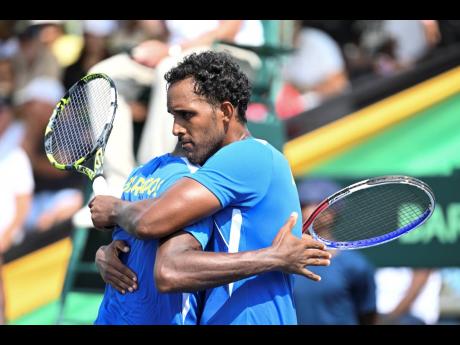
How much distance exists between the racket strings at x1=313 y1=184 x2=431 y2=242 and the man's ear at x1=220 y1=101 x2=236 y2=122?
51cm

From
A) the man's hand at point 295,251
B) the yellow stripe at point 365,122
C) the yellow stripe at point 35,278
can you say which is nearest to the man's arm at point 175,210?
the man's hand at point 295,251

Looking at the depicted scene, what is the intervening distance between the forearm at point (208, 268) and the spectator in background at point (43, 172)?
342 centimetres

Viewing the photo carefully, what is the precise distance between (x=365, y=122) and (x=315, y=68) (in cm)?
49

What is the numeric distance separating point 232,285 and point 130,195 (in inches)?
20.0

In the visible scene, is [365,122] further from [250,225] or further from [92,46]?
[250,225]

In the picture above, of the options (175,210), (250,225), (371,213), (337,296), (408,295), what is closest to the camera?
(175,210)

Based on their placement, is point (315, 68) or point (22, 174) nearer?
point (315, 68)

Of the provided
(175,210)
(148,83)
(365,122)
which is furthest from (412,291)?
(175,210)

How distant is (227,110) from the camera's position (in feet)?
9.86

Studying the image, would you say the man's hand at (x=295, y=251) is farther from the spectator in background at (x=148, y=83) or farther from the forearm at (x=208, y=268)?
the spectator in background at (x=148, y=83)

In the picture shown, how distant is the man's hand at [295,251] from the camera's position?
111 inches

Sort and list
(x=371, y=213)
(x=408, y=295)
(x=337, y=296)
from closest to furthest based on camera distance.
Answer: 1. (x=371, y=213)
2. (x=337, y=296)
3. (x=408, y=295)

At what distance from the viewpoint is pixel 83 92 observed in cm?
360
